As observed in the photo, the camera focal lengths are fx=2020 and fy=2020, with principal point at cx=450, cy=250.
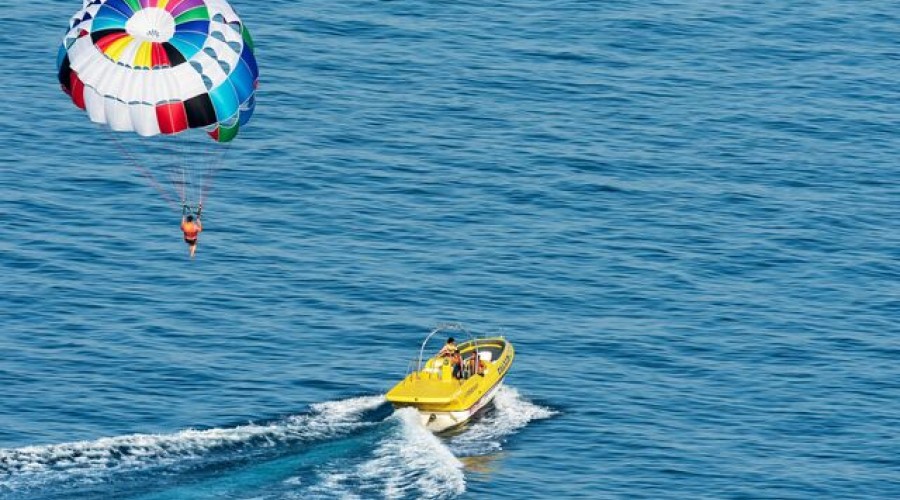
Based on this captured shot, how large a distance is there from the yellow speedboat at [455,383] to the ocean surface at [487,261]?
108 centimetres

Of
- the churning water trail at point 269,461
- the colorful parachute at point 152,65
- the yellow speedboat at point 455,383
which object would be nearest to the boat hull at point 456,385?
the yellow speedboat at point 455,383

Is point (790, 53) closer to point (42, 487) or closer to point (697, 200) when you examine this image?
point (697, 200)

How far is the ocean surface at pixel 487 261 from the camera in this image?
83.6 meters

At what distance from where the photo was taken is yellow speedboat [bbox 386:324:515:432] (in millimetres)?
86125

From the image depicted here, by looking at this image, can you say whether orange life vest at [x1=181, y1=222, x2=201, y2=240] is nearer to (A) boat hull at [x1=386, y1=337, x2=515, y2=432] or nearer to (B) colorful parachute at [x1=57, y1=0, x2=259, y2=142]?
(B) colorful parachute at [x1=57, y1=0, x2=259, y2=142]

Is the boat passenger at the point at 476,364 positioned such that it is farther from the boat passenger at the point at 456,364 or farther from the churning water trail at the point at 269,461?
the churning water trail at the point at 269,461

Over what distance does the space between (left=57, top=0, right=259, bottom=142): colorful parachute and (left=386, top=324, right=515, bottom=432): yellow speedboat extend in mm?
14334

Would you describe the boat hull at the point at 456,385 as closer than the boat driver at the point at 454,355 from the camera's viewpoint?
Yes

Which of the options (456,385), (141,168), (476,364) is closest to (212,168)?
(141,168)

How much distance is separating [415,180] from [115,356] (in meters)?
27.4

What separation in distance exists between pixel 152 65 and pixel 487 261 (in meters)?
28.6

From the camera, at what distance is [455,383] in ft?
291

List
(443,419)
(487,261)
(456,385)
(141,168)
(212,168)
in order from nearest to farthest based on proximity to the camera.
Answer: (443,419)
(456,385)
(487,261)
(141,168)
(212,168)

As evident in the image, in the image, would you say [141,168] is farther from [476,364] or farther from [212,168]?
[476,364]
